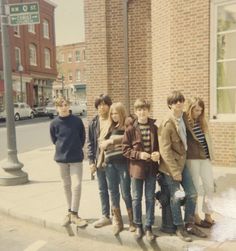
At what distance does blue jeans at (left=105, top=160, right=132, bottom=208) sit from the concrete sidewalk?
0.40 metres

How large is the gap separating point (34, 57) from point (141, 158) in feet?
131

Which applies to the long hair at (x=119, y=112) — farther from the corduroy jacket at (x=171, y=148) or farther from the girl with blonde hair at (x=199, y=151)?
the girl with blonde hair at (x=199, y=151)

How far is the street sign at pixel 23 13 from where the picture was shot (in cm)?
736

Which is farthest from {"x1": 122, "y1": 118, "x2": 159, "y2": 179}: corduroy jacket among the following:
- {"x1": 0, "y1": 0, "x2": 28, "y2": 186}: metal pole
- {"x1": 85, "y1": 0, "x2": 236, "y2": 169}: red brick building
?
{"x1": 85, "y1": 0, "x2": 236, "y2": 169}: red brick building

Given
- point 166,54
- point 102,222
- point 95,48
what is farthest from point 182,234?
point 95,48

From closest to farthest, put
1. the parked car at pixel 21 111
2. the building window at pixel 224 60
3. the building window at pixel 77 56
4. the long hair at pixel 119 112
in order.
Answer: the long hair at pixel 119 112, the building window at pixel 224 60, the parked car at pixel 21 111, the building window at pixel 77 56

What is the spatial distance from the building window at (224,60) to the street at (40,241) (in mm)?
4714

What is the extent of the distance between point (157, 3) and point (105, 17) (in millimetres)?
1327

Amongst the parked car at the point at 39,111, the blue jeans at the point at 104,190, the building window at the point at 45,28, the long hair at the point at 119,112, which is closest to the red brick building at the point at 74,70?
the building window at the point at 45,28

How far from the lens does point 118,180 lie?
466 cm

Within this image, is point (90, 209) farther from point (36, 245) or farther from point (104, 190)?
point (36, 245)

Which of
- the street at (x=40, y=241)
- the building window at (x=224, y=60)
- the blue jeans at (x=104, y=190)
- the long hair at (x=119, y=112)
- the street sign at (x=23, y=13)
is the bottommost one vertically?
the street at (x=40, y=241)

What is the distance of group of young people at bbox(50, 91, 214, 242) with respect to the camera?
419cm

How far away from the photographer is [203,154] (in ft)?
14.7
